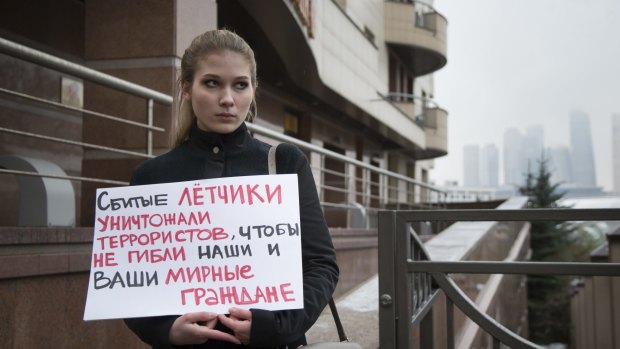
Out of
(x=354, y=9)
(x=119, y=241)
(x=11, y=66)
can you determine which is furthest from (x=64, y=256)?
→ (x=354, y=9)

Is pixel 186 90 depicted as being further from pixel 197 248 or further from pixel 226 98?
pixel 197 248

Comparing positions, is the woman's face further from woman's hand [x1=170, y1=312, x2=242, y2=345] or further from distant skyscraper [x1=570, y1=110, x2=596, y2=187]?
distant skyscraper [x1=570, y1=110, x2=596, y2=187]

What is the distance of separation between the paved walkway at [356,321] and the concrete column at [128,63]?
1879 millimetres

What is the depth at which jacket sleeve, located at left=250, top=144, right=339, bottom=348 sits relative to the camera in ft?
4.96

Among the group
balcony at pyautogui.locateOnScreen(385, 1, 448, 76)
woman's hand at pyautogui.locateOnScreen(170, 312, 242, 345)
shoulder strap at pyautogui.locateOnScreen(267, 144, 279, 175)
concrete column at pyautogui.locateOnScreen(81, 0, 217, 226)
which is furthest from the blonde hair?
balcony at pyautogui.locateOnScreen(385, 1, 448, 76)

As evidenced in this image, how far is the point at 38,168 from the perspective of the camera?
343 cm

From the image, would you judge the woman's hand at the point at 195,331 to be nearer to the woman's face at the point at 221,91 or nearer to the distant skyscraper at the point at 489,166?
the woman's face at the point at 221,91

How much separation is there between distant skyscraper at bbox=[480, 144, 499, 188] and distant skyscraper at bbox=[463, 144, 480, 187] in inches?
32.6

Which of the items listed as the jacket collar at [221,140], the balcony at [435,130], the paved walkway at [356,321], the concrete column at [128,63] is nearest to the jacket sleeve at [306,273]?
the jacket collar at [221,140]

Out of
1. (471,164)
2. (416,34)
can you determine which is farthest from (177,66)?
(471,164)

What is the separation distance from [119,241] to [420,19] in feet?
68.2

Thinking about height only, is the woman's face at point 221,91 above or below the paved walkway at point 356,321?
above

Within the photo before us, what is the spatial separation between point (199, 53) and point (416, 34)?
18.8m

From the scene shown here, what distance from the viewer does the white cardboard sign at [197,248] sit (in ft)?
5.33
